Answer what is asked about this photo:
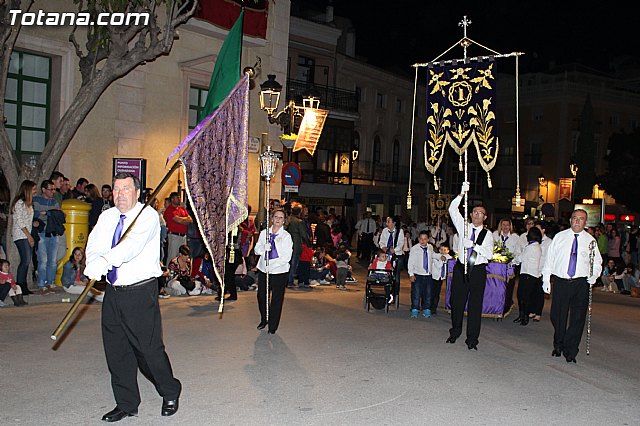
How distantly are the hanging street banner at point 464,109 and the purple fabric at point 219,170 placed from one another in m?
5.77

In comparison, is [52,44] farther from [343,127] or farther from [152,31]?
[343,127]

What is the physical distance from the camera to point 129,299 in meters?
5.71

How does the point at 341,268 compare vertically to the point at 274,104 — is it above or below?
below

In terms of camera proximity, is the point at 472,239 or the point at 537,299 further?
the point at 537,299

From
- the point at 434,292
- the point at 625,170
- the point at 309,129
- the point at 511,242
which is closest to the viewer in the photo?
the point at 434,292

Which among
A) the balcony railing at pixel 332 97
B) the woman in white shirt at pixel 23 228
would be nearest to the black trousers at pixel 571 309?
the woman in white shirt at pixel 23 228

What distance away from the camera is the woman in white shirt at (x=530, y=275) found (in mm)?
12234

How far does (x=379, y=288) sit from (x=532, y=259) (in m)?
2.85

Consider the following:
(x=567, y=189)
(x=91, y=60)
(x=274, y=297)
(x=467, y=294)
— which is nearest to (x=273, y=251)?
(x=274, y=297)

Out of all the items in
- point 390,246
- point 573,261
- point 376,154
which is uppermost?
point 376,154

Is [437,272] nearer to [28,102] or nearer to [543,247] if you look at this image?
[543,247]

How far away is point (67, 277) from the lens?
12516 mm

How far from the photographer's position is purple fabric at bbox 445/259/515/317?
12242 mm

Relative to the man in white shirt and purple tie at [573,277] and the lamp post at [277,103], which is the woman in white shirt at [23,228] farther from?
the man in white shirt and purple tie at [573,277]
